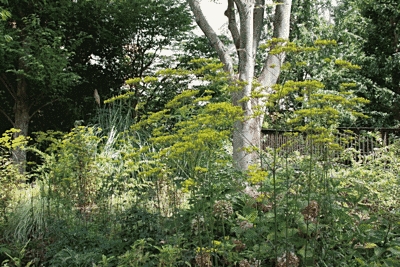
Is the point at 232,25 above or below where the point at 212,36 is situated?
above

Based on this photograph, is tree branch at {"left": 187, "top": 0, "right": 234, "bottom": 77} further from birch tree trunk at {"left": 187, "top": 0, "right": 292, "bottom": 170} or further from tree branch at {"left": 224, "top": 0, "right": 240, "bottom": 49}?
tree branch at {"left": 224, "top": 0, "right": 240, "bottom": 49}

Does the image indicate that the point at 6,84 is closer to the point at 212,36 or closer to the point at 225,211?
the point at 212,36

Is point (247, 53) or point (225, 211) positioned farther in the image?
point (247, 53)

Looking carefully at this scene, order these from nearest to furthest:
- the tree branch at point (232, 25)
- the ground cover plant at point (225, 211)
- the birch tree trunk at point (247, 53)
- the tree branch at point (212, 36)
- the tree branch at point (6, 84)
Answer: the ground cover plant at point (225, 211), the birch tree trunk at point (247, 53), the tree branch at point (212, 36), the tree branch at point (232, 25), the tree branch at point (6, 84)

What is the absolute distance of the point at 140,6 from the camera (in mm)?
11453

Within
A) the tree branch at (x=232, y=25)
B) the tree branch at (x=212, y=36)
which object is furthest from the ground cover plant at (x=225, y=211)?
the tree branch at (x=232, y=25)

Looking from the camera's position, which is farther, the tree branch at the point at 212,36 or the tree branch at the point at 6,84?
the tree branch at the point at 6,84

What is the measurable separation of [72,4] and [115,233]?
26.9 feet

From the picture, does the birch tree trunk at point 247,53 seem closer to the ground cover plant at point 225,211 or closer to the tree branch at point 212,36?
the tree branch at point 212,36

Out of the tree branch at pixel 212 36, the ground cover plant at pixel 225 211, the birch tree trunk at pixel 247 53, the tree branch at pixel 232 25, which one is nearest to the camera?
the ground cover plant at pixel 225 211

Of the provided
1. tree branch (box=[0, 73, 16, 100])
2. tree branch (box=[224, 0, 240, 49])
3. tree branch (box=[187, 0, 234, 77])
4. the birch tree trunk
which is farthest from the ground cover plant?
tree branch (box=[0, 73, 16, 100])

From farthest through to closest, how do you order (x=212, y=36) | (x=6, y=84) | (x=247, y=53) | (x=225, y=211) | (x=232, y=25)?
1. (x=6, y=84)
2. (x=232, y=25)
3. (x=212, y=36)
4. (x=247, y=53)
5. (x=225, y=211)

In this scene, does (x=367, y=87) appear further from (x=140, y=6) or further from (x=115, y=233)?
(x=115, y=233)

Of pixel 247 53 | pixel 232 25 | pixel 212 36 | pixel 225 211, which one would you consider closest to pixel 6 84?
pixel 212 36
